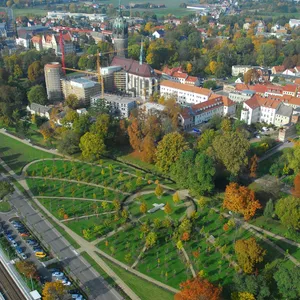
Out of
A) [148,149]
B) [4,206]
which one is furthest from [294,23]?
[4,206]

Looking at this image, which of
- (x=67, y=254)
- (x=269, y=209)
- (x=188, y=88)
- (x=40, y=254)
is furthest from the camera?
(x=188, y=88)

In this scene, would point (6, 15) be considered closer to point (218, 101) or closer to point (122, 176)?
point (218, 101)

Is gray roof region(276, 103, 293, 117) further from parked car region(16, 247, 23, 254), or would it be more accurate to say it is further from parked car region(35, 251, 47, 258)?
parked car region(16, 247, 23, 254)

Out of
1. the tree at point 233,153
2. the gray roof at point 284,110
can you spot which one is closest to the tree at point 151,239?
Result: the tree at point 233,153

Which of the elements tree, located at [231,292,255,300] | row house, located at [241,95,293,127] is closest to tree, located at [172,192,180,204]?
tree, located at [231,292,255,300]

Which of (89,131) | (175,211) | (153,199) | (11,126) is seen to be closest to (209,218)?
(175,211)

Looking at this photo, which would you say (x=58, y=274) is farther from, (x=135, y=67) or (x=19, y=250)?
(x=135, y=67)

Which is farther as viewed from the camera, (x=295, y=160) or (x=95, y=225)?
(x=295, y=160)
